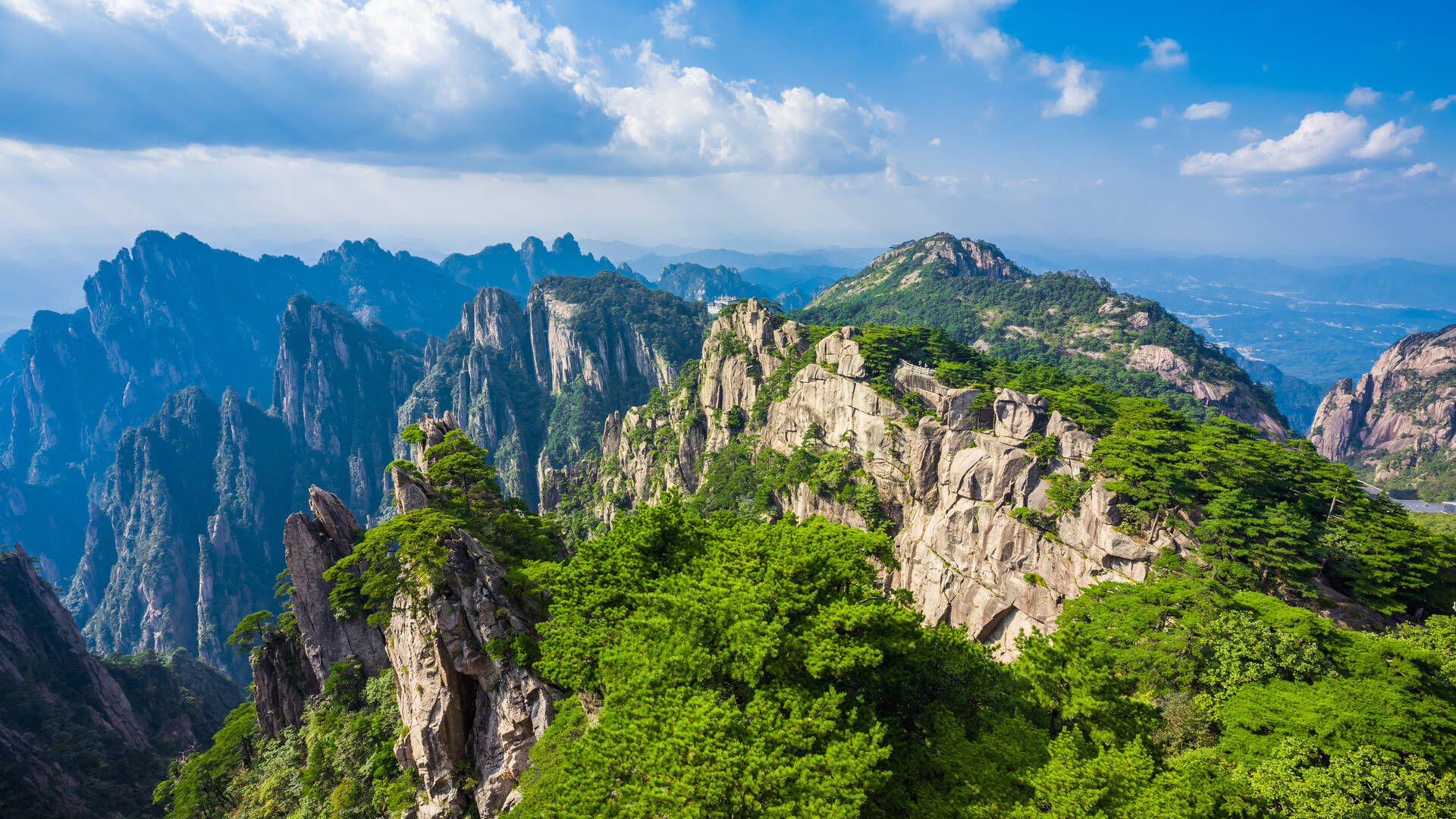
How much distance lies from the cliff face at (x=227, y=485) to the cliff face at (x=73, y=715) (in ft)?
230

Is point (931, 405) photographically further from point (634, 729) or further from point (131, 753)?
point (131, 753)

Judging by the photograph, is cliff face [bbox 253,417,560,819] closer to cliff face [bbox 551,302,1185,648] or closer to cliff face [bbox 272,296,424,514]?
cliff face [bbox 551,302,1185,648]

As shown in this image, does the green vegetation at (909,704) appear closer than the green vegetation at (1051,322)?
Yes

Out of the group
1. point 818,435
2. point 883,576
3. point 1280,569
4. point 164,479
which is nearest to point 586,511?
point 818,435

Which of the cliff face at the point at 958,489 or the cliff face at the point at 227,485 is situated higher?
the cliff face at the point at 958,489

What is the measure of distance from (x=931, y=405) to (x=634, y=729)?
46.5 meters

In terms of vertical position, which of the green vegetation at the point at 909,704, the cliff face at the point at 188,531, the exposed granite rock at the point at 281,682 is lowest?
the cliff face at the point at 188,531

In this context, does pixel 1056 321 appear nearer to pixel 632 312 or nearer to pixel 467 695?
pixel 632 312

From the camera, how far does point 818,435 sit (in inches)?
2360

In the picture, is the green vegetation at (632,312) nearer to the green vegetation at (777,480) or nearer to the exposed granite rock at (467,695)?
the green vegetation at (777,480)

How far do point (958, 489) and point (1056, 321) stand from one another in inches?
4071

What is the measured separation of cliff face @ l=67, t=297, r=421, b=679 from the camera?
13450 cm

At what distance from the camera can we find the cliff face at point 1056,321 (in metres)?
98.4

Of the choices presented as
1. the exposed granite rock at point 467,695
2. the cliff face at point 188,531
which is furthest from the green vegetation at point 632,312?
the exposed granite rock at point 467,695
